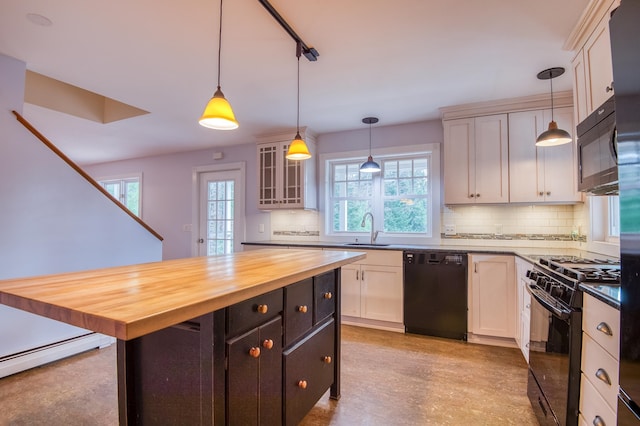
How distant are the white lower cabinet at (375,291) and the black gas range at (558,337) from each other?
1441 millimetres

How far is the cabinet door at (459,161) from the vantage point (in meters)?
3.36

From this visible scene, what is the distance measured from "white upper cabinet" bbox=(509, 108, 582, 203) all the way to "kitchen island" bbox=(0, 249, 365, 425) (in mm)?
2610

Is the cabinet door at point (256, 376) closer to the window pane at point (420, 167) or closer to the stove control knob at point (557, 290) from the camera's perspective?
the stove control knob at point (557, 290)

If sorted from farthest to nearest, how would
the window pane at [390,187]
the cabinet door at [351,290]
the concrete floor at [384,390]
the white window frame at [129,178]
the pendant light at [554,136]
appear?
the white window frame at [129,178], the window pane at [390,187], the cabinet door at [351,290], the pendant light at [554,136], the concrete floor at [384,390]

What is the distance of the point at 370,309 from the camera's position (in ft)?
11.5

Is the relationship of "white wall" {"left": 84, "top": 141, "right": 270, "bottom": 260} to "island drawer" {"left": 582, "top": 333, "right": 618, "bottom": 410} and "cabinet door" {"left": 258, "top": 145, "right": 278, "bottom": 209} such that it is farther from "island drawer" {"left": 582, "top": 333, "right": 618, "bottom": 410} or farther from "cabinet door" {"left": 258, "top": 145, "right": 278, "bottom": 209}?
"island drawer" {"left": 582, "top": 333, "right": 618, "bottom": 410}

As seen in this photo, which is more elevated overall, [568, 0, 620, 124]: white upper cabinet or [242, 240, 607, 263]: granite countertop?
[568, 0, 620, 124]: white upper cabinet

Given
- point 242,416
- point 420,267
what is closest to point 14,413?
point 242,416

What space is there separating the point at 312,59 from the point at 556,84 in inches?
87.8

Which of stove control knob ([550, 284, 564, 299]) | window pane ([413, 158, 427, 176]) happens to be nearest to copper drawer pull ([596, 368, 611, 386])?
stove control knob ([550, 284, 564, 299])

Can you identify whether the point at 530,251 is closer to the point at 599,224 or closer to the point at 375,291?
the point at 599,224

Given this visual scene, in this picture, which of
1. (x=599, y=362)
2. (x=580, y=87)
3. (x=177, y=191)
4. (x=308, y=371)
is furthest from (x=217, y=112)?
(x=177, y=191)

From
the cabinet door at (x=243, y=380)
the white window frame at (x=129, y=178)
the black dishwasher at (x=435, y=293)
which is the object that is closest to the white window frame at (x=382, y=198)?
the black dishwasher at (x=435, y=293)

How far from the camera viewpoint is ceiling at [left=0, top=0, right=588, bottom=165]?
1.90 meters
